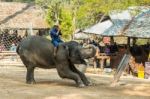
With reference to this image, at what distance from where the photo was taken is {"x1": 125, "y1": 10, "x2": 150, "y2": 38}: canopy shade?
24.0m

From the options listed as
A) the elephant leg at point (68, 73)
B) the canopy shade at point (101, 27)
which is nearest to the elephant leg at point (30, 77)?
the elephant leg at point (68, 73)

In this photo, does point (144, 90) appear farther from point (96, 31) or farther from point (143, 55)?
point (96, 31)

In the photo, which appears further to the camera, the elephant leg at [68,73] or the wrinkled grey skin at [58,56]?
the elephant leg at [68,73]

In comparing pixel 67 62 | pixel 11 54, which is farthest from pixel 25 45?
pixel 11 54

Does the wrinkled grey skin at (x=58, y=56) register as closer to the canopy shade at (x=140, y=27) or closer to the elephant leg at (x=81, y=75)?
the elephant leg at (x=81, y=75)

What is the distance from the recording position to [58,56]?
1593 cm

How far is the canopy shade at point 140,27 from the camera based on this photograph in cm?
2402

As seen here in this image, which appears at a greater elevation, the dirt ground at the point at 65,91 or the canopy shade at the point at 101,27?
the dirt ground at the point at 65,91

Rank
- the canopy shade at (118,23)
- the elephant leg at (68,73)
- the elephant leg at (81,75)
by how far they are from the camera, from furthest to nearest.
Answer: the canopy shade at (118,23) → the elephant leg at (81,75) → the elephant leg at (68,73)

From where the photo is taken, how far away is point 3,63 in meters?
26.8

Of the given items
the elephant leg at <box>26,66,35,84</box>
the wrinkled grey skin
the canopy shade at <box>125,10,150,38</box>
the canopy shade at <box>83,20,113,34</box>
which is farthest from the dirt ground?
the canopy shade at <box>83,20,113,34</box>

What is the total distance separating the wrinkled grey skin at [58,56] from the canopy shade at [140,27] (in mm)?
8048

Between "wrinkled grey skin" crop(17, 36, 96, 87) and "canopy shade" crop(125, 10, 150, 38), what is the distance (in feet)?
26.4

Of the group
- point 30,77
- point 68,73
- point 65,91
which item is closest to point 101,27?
point 30,77
